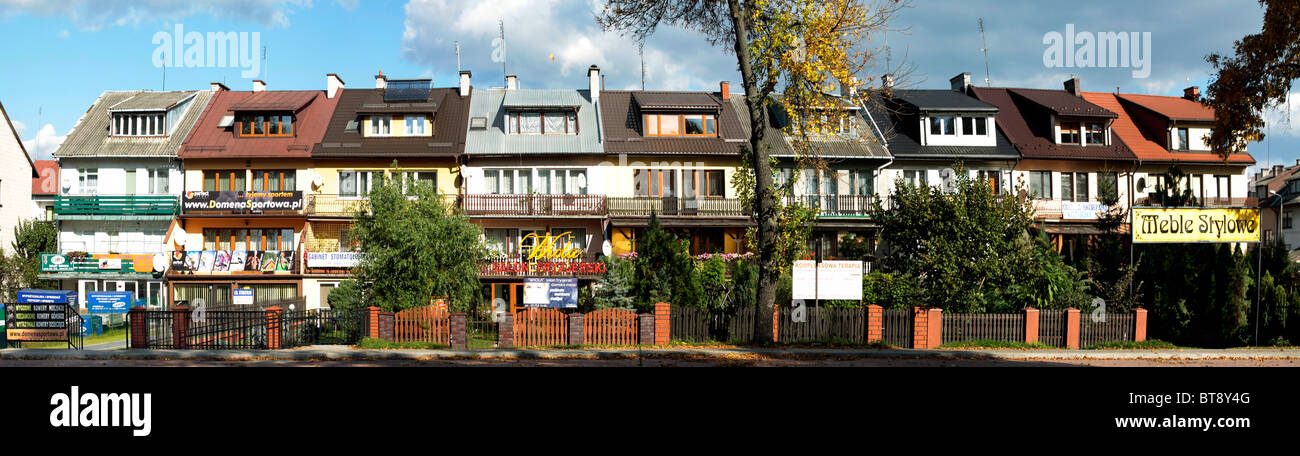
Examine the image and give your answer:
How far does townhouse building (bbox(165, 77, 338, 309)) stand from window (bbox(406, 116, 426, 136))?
3.79 metres

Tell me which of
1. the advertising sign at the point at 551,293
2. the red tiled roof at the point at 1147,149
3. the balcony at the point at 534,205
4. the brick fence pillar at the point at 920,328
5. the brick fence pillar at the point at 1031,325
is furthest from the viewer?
the red tiled roof at the point at 1147,149

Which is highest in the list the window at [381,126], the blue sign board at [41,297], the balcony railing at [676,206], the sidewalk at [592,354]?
the window at [381,126]

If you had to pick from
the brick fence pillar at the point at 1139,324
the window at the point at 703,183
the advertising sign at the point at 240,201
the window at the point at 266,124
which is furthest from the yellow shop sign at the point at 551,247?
the brick fence pillar at the point at 1139,324

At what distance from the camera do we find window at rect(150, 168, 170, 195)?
99.0 ft

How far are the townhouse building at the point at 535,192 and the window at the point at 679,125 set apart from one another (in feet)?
7.65

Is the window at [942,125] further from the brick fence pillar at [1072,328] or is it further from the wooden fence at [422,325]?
the wooden fence at [422,325]

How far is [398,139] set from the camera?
30141mm

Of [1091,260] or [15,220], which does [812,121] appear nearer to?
[1091,260]

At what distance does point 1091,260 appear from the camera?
22438mm

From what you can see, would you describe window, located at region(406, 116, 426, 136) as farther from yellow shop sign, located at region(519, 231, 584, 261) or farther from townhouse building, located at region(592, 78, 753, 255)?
townhouse building, located at region(592, 78, 753, 255)

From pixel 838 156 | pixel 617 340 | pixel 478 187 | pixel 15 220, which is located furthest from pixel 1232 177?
pixel 15 220

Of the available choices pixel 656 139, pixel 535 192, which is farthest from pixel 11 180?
pixel 656 139

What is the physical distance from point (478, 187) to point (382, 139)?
15.8 feet

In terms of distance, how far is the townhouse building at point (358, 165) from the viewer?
94.6 ft
